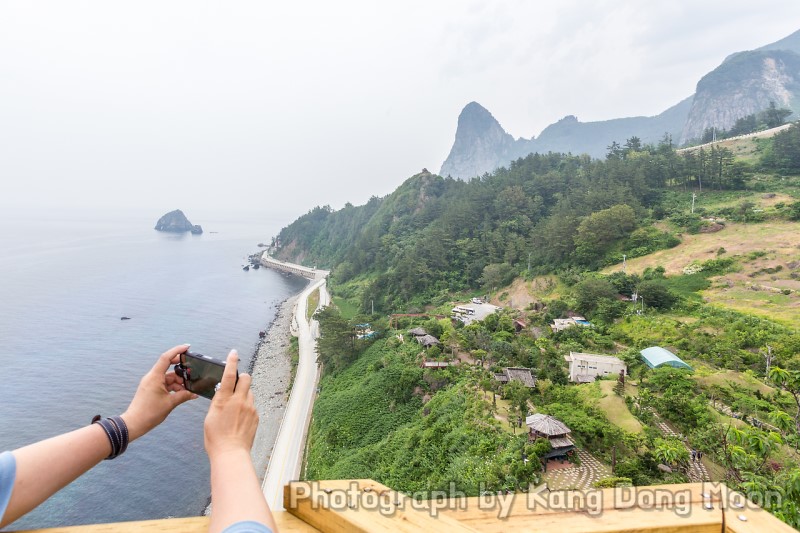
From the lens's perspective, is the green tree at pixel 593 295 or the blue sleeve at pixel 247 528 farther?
the green tree at pixel 593 295

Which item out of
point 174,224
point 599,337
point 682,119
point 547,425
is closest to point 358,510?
point 547,425

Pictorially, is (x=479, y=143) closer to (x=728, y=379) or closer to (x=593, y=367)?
(x=593, y=367)

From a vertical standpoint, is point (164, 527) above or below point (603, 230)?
below

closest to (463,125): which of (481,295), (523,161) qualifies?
(523,161)

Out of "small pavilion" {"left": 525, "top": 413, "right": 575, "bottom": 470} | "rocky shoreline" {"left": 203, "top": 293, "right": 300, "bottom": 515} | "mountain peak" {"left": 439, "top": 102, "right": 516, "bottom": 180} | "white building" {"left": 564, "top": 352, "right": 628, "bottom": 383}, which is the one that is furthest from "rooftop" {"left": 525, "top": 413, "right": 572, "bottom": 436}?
"mountain peak" {"left": 439, "top": 102, "right": 516, "bottom": 180}

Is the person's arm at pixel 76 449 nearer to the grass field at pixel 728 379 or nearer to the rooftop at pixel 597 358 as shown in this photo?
the grass field at pixel 728 379

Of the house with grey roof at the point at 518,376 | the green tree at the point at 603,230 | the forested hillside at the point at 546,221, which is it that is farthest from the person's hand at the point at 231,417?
the green tree at the point at 603,230

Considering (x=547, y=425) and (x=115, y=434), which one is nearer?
(x=115, y=434)

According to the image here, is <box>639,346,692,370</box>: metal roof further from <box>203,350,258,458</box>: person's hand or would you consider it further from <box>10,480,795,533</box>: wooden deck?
<box>203,350,258,458</box>: person's hand
